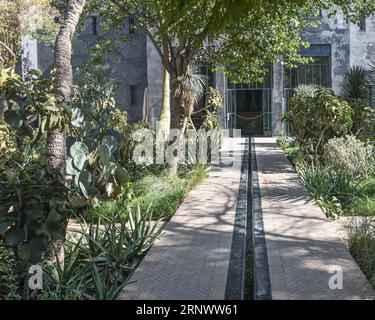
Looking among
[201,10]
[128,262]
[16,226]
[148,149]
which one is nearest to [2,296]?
[16,226]

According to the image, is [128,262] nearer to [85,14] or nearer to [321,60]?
[85,14]

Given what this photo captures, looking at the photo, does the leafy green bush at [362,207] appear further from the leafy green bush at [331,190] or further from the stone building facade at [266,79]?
the stone building facade at [266,79]

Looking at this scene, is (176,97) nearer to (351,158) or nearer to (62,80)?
(351,158)

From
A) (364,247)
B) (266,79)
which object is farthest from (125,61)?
(364,247)

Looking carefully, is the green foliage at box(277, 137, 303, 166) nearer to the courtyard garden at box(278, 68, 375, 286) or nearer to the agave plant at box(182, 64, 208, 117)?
the courtyard garden at box(278, 68, 375, 286)

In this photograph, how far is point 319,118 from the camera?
13.2m

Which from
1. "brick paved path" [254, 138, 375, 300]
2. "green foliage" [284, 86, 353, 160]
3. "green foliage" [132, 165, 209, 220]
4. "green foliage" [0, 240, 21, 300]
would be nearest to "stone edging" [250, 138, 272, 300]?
"brick paved path" [254, 138, 375, 300]

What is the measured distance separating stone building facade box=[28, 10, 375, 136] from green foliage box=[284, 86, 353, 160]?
11291 mm

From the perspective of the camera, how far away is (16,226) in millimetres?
4457

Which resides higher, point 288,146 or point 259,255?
point 288,146

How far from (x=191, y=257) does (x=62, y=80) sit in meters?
2.47

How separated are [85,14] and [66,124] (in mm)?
11728

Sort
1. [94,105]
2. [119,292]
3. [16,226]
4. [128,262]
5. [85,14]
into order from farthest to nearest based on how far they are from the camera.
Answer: [85,14]
[94,105]
[128,262]
[119,292]
[16,226]

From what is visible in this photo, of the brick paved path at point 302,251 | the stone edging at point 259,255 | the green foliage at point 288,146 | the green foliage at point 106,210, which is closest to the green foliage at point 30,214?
the stone edging at point 259,255
